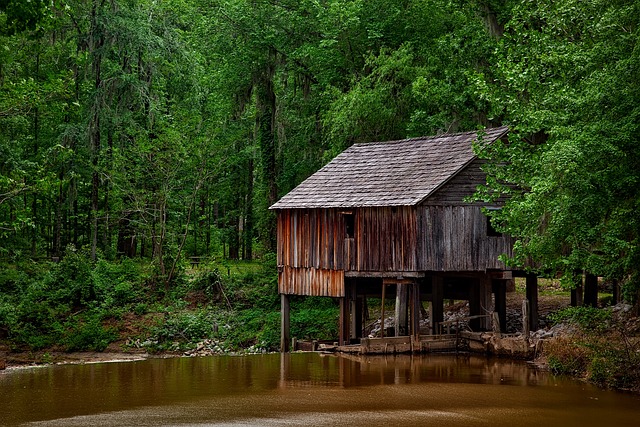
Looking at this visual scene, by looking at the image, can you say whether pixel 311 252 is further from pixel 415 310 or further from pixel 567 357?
pixel 567 357

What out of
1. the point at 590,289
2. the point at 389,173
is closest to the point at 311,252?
the point at 389,173

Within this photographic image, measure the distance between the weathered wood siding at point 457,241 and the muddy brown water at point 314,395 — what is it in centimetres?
288

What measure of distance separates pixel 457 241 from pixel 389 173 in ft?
11.6

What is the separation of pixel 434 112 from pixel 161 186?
1163 centimetres

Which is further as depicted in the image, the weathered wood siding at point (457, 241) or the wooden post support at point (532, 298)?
the wooden post support at point (532, 298)

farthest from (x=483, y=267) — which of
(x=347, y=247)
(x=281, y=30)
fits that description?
(x=281, y=30)

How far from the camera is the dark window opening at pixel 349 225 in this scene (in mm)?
29203

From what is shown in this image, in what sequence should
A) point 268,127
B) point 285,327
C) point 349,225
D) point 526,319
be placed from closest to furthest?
point 526,319, point 349,225, point 285,327, point 268,127

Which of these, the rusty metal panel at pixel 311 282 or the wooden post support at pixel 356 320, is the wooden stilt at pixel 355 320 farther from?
the rusty metal panel at pixel 311 282

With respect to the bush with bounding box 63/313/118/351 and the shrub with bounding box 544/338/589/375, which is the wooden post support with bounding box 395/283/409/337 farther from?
the bush with bounding box 63/313/118/351

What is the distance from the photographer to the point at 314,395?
1997 centimetres

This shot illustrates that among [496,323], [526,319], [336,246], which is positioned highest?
[336,246]

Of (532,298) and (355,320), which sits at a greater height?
(532,298)

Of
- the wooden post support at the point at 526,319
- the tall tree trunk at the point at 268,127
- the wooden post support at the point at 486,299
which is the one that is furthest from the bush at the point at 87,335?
the wooden post support at the point at 526,319
